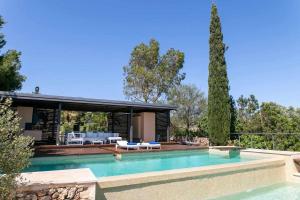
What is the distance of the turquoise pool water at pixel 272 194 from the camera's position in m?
8.12

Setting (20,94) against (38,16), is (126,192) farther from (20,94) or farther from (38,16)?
(38,16)

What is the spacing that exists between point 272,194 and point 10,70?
2253 centimetres

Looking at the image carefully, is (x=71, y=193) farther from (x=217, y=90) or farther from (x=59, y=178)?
(x=217, y=90)

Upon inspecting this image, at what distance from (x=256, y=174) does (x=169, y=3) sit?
14.9 meters

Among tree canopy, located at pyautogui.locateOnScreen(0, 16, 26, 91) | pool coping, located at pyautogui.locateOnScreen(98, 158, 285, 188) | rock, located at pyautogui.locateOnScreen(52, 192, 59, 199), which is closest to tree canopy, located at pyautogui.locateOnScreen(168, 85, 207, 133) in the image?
tree canopy, located at pyautogui.locateOnScreen(0, 16, 26, 91)

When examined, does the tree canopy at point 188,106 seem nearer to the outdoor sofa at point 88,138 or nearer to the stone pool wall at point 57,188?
the outdoor sofa at point 88,138

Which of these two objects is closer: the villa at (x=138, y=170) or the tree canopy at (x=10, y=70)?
the villa at (x=138, y=170)

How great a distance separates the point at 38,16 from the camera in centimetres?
1638

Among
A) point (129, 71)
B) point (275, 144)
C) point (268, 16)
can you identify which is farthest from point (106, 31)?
point (275, 144)

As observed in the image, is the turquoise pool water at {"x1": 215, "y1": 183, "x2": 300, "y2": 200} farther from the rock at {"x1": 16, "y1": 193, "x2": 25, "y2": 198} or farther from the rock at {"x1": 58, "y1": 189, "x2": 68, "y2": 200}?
the rock at {"x1": 16, "y1": 193, "x2": 25, "y2": 198}

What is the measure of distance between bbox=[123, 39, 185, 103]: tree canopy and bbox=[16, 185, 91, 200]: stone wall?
24877mm

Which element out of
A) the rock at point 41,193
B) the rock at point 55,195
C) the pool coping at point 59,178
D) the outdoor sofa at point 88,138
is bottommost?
the rock at point 55,195

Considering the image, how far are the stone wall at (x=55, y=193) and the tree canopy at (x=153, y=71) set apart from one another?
81.6 ft

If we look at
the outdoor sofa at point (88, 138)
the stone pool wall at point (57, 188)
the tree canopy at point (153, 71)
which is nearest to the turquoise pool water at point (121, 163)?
the stone pool wall at point (57, 188)
